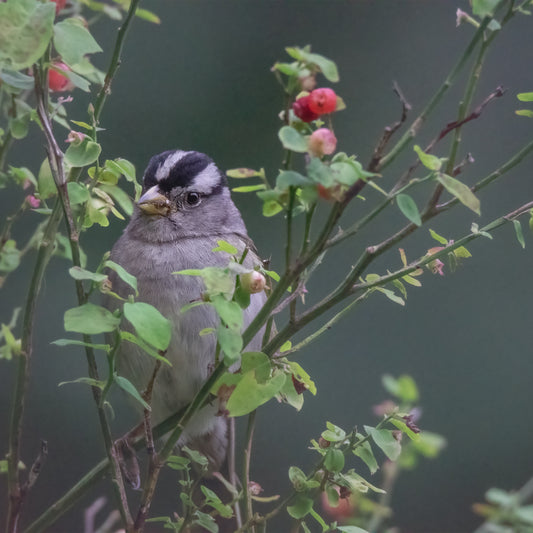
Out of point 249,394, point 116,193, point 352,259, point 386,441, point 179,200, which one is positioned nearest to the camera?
point 249,394

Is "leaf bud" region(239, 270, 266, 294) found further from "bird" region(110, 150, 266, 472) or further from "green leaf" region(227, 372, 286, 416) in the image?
"bird" region(110, 150, 266, 472)

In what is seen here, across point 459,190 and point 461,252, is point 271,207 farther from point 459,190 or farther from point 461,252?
point 461,252

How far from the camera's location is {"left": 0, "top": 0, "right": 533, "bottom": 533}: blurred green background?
338 cm

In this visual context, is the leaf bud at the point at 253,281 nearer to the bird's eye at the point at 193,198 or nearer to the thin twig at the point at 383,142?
the thin twig at the point at 383,142

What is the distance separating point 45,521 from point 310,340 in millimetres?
393

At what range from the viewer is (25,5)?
848 mm

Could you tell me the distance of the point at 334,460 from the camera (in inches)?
40.6

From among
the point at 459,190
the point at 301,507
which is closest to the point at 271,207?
the point at 459,190

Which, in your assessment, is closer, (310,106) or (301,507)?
(310,106)

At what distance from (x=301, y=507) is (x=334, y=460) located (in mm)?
94

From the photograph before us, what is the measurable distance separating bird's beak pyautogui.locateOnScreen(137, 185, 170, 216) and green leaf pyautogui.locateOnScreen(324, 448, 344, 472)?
1056mm

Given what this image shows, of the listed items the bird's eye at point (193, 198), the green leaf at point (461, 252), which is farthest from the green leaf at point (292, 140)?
the bird's eye at point (193, 198)

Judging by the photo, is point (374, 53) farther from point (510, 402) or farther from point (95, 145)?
point (95, 145)

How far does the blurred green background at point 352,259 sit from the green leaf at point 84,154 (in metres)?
2.28
